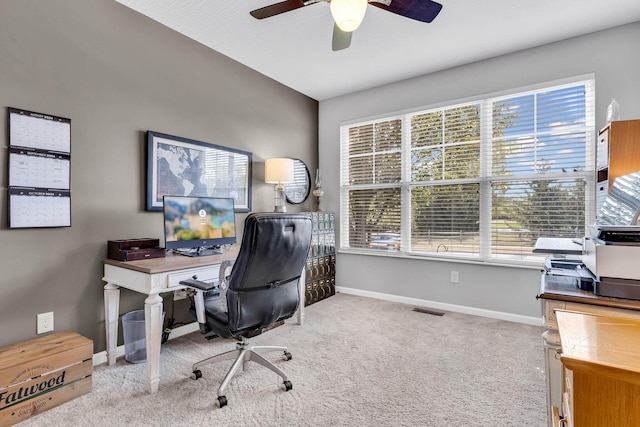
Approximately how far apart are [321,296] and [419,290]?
1164 mm

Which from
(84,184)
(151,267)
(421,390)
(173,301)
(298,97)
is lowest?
(421,390)

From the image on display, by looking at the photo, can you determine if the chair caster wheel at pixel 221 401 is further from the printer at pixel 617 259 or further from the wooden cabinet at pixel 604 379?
the printer at pixel 617 259

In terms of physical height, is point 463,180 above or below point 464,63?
below

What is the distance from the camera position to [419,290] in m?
3.66

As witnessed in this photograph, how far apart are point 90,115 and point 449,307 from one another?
3715mm

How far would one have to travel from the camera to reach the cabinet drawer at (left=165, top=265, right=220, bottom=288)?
6.36ft

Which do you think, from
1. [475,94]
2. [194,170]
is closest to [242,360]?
[194,170]

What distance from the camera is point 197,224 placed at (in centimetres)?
249

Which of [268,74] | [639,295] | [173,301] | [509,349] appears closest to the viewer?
[639,295]

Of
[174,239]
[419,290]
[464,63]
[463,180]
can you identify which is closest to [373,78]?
[464,63]

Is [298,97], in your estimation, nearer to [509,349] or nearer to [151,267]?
[151,267]

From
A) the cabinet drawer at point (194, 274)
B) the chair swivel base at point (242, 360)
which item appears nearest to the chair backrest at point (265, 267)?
the chair swivel base at point (242, 360)

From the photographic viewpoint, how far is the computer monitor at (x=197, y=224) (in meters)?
2.32

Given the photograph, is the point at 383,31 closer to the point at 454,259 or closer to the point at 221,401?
the point at 454,259
